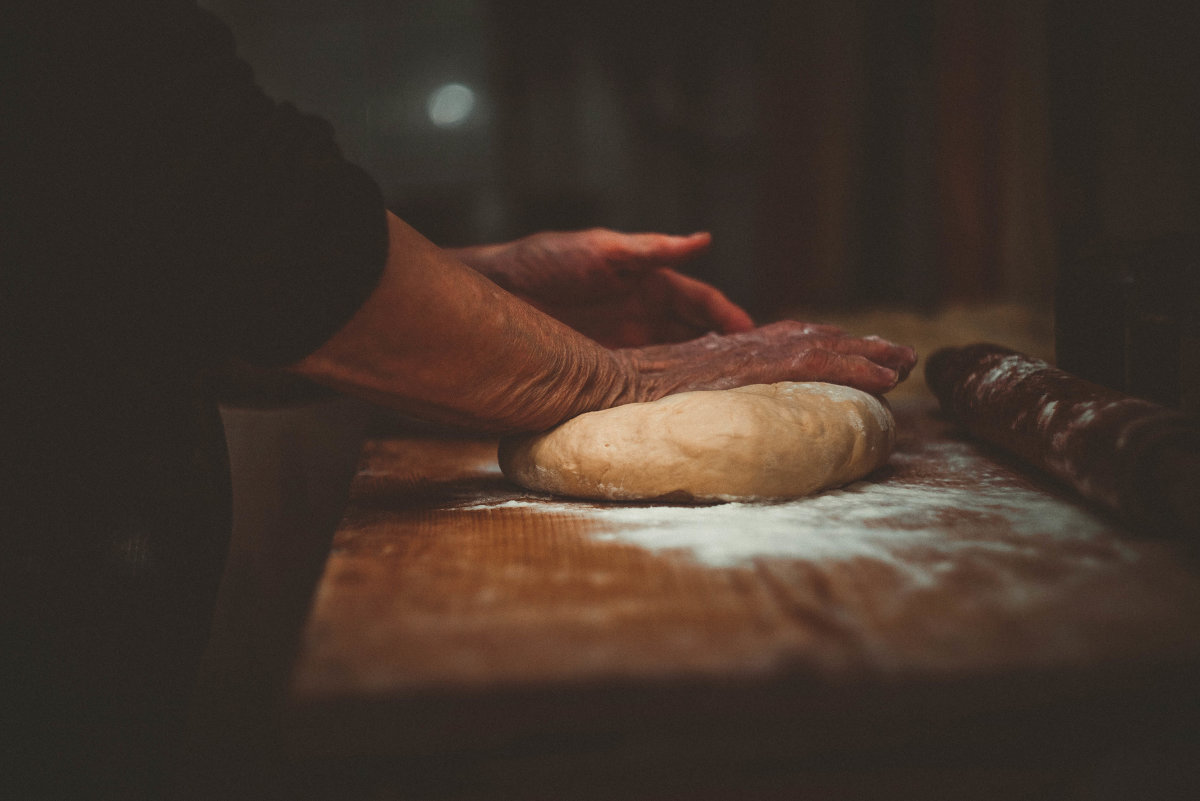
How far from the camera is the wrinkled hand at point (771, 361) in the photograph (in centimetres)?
134

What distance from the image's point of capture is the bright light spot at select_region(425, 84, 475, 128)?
3.21 meters

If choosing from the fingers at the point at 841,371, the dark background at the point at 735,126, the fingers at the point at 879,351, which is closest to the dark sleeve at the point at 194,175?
the fingers at the point at 841,371

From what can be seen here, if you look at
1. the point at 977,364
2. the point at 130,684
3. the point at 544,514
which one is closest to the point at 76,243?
the point at 130,684

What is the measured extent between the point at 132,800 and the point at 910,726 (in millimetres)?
1083

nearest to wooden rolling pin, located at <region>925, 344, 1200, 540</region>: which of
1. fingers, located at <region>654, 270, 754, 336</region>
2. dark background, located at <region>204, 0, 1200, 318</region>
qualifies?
fingers, located at <region>654, 270, 754, 336</region>

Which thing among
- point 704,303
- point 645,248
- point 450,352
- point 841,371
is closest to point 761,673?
point 450,352

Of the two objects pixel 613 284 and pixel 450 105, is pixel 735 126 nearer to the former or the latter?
pixel 450 105

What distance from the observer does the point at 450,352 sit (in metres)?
1.03

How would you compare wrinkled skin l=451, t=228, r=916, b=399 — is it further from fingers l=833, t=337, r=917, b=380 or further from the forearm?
the forearm

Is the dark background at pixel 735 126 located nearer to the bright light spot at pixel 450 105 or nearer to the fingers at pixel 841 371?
the bright light spot at pixel 450 105

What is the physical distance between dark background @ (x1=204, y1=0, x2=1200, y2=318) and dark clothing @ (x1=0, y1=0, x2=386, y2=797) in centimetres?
218

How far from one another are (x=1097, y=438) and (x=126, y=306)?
1.41 metres

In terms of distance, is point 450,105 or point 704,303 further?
point 450,105

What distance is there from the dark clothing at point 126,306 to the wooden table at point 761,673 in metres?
0.41
